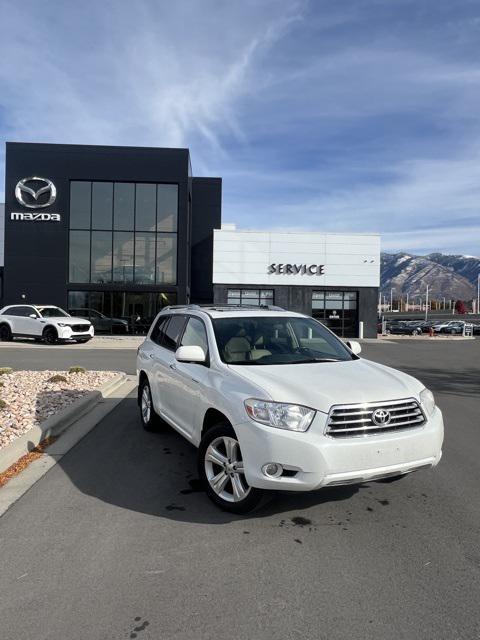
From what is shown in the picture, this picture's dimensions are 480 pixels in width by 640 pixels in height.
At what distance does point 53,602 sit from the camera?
2.82 m

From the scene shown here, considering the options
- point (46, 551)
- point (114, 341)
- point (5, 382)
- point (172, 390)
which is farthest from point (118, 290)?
point (46, 551)

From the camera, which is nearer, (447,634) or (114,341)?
(447,634)

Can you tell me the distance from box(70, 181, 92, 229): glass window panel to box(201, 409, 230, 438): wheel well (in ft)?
84.4

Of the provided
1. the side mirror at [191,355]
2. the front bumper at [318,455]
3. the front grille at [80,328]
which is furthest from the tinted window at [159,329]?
the front grille at [80,328]

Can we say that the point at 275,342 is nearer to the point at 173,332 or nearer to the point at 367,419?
the point at 173,332

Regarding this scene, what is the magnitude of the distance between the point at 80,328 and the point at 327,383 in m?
19.5

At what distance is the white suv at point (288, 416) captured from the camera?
3539 millimetres

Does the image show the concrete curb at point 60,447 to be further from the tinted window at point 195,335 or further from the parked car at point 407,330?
the parked car at point 407,330

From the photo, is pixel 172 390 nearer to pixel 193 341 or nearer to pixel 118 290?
pixel 193 341

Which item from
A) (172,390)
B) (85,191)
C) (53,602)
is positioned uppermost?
(85,191)

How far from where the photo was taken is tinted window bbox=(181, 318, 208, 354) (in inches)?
199

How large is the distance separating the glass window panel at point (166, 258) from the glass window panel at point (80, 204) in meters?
4.22

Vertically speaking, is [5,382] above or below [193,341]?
below

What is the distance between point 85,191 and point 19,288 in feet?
21.6
